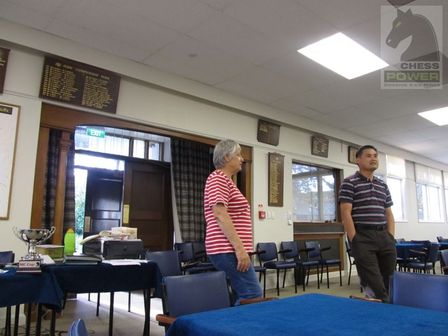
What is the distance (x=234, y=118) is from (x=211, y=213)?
3656 mm

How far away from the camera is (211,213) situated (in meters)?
2.05

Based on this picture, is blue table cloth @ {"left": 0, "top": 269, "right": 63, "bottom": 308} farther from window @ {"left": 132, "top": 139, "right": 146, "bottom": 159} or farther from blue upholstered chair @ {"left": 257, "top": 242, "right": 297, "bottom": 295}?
window @ {"left": 132, "top": 139, "right": 146, "bottom": 159}

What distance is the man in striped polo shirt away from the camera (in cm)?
237

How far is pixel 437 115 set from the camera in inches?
250

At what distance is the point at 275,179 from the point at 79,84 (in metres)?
3.36

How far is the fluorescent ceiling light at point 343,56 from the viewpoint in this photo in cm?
396

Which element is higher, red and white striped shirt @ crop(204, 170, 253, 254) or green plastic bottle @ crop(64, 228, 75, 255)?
red and white striped shirt @ crop(204, 170, 253, 254)

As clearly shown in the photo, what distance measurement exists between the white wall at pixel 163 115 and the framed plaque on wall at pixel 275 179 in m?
0.09

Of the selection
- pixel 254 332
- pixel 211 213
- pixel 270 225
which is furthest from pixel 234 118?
pixel 254 332

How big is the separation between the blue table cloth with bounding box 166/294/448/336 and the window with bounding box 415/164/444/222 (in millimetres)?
9527

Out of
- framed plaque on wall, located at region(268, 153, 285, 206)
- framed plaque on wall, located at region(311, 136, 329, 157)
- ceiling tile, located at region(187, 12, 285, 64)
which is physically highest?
ceiling tile, located at region(187, 12, 285, 64)

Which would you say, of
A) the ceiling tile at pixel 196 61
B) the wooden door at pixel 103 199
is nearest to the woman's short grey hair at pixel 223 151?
the ceiling tile at pixel 196 61

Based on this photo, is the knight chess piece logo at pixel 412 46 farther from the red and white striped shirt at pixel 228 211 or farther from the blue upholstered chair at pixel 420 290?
the blue upholstered chair at pixel 420 290

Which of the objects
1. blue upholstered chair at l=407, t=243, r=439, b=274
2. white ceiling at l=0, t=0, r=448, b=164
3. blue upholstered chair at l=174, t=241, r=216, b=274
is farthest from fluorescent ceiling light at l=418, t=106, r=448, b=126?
blue upholstered chair at l=174, t=241, r=216, b=274
